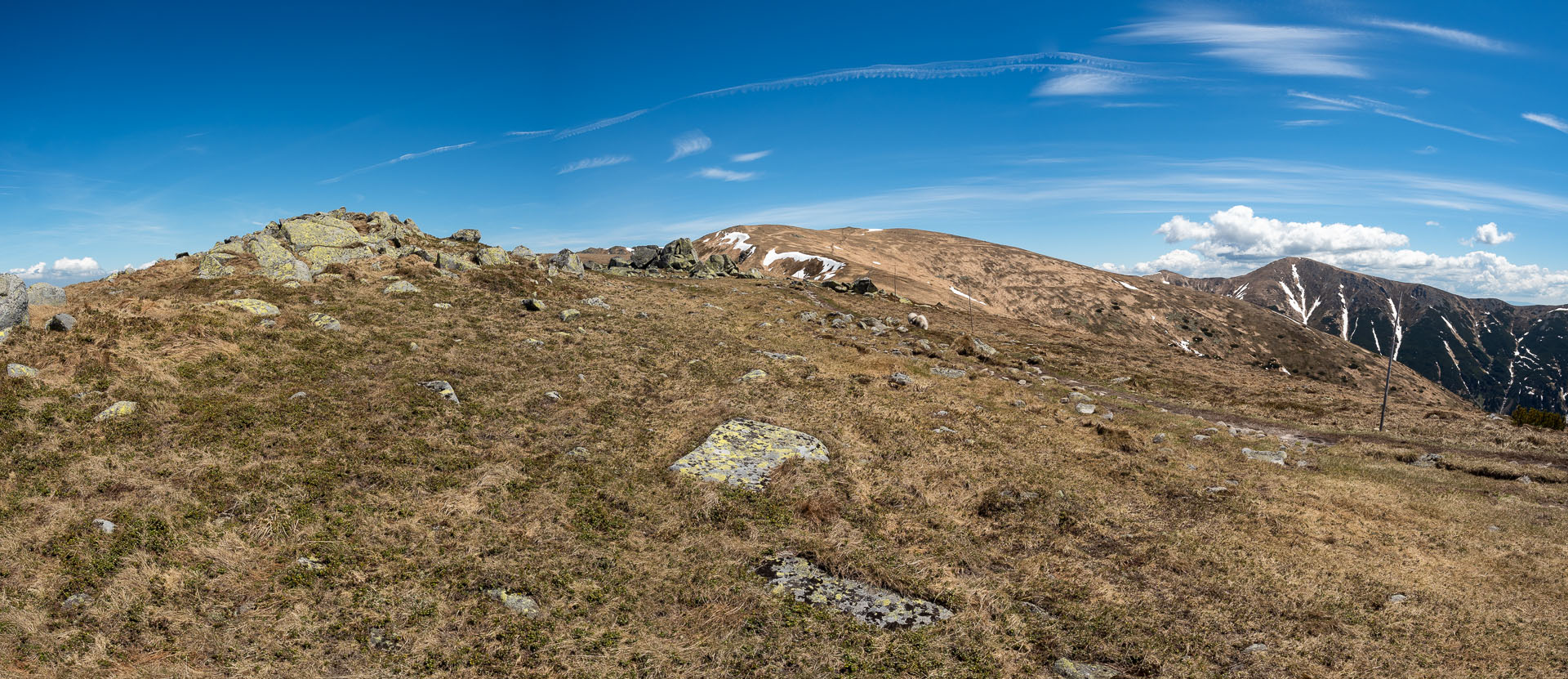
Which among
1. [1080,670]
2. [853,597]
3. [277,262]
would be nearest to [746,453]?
[853,597]

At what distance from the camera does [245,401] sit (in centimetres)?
1605

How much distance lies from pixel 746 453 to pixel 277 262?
29.3 m

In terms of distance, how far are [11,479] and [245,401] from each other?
15.0ft

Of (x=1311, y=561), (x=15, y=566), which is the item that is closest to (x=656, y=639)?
(x=15, y=566)

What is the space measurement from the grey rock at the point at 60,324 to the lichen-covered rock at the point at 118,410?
6.31 m

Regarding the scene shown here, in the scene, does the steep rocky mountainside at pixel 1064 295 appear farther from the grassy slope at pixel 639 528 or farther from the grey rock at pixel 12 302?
the grey rock at pixel 12 302

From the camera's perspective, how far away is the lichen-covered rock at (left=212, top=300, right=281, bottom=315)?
22.4 meters

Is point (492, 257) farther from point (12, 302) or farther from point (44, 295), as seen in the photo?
point (12, 302)

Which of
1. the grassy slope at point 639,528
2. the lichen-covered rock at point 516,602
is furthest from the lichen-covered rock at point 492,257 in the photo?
the lichen-covered rock at point 516,602

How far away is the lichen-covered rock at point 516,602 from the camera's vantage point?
33.0 ft

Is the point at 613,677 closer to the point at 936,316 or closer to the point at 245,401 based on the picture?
the point at 245,401

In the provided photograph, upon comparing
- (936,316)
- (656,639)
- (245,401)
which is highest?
(936,316)

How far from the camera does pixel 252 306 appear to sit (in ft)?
75.7

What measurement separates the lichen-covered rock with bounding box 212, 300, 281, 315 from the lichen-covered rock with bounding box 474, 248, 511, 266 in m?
16.8
